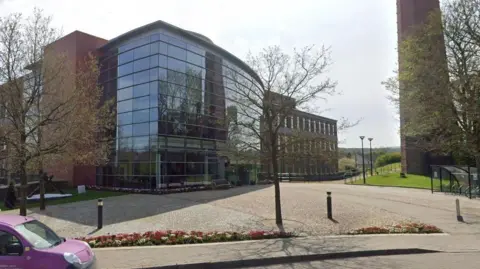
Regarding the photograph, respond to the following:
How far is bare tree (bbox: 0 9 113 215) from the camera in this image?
11.1 meters

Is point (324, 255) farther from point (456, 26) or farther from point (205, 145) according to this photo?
point (205, 145)

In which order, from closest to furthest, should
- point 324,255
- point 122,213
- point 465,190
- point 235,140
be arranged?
point 324,255 < point 235,140 < point 122,213 < point 465,190

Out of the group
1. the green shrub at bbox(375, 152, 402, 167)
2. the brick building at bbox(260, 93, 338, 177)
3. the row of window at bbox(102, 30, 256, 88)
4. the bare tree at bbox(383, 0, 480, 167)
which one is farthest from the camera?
the green shrub at bbox(375, 152, 402, 167)

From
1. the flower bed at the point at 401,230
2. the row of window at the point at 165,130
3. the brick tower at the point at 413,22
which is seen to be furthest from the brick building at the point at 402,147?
the flower bed at the point at 401,230

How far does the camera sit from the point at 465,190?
25953 millimetres

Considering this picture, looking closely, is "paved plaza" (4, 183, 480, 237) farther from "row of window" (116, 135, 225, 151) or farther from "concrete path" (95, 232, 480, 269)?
"row of window" (116, 135, 225, 151)

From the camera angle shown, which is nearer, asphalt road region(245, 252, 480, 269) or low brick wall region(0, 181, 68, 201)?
asphalt road region(245, 252, 480, 269)

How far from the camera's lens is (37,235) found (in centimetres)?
626

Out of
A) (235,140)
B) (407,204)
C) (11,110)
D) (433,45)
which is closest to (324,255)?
(235,140)

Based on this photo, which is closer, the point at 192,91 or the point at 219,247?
the point at 219,247

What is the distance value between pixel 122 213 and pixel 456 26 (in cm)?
1918

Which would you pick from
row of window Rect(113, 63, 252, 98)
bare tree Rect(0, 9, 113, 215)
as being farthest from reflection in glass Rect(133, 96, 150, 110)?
bare tree Rect(0, 9, 113, 215)

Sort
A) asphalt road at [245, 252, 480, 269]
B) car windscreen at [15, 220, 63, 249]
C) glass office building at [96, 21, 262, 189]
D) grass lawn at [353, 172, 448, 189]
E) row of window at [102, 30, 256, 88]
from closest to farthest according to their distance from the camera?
1. car windscreen at [15, 220, 63, 249]
2. asphalt road at [245, 252, 480, 269]
3. glass office building at [96, 21, 262, 189]
4. row of window at [102, 30, 256, 88]
5. grass lawn at [353, 172, 448, 189]

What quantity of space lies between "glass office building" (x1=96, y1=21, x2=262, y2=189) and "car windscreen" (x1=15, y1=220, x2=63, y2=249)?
20.0 metres
